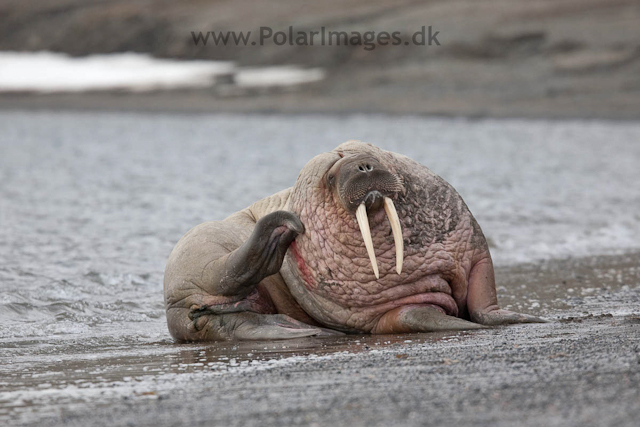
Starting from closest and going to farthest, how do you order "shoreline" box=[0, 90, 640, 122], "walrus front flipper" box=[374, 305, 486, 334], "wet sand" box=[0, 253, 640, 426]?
1. "wet sand" box=[0, 253, 640, 426]
2. "walrus front flipper" box=[374, 305, 486, 334]
3. "shoreline" box=[0, 90, 640, 122]

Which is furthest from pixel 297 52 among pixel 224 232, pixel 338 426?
pixel 338 426

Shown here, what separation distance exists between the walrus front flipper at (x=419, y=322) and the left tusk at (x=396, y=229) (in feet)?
1.19

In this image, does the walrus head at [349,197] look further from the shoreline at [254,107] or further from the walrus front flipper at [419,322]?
the shoreline at [254,107]

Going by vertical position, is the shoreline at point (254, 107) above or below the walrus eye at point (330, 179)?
above

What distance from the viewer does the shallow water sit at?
486 centimetres

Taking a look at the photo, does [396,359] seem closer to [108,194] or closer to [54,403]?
[54,403]

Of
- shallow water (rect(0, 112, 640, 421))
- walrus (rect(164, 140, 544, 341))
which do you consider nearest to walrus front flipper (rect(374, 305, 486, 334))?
walrus (rect(164, 140, 544, 341))

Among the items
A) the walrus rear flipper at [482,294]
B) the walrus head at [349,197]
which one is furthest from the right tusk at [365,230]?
the walrus rear flipper at [482,294]

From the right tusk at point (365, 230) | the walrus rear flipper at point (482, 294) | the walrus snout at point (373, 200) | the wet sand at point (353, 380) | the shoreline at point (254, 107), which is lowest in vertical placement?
the wet sand at point (353, 380)

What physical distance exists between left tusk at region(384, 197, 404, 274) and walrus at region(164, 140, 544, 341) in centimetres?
1

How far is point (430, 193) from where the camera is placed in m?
5.37

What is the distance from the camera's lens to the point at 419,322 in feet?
16.9

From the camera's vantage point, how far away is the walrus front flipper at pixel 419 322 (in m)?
5.10

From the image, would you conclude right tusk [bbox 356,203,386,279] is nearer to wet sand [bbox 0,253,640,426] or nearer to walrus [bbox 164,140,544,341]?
walrus [bbox 164,140,544,341]
